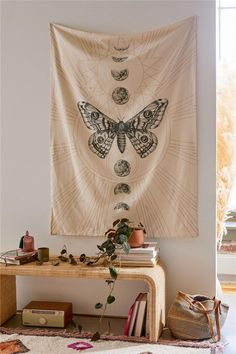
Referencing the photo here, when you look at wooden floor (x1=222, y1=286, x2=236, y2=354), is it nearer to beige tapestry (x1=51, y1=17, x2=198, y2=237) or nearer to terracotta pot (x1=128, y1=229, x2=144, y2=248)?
beige tapestry (x1=51, y1=17, x2=198, y2=237)

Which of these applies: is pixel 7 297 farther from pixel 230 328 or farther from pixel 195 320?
pixel 230 328


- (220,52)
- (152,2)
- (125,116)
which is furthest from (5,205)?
(220,52)

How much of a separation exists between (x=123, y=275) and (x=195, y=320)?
1.61ft

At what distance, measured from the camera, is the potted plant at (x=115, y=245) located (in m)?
3.06

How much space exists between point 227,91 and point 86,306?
A: 2083mm

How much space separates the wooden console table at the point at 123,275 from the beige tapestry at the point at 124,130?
1.32 ft

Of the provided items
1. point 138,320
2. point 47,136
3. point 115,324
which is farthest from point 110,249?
point 47,136

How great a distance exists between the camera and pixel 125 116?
3486mm

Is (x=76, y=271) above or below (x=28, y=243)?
below

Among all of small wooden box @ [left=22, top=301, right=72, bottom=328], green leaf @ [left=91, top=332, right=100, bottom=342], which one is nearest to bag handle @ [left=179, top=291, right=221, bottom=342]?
green leaf @ [left=91, top=332, right=100, bottom=342]

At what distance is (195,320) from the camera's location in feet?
10.0

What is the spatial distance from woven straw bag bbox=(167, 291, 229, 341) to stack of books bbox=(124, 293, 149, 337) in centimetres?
15

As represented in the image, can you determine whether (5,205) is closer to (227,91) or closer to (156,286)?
(156,286)

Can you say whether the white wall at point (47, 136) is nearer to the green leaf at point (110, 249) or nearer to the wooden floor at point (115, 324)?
the wooden floor at point (115, 324)
